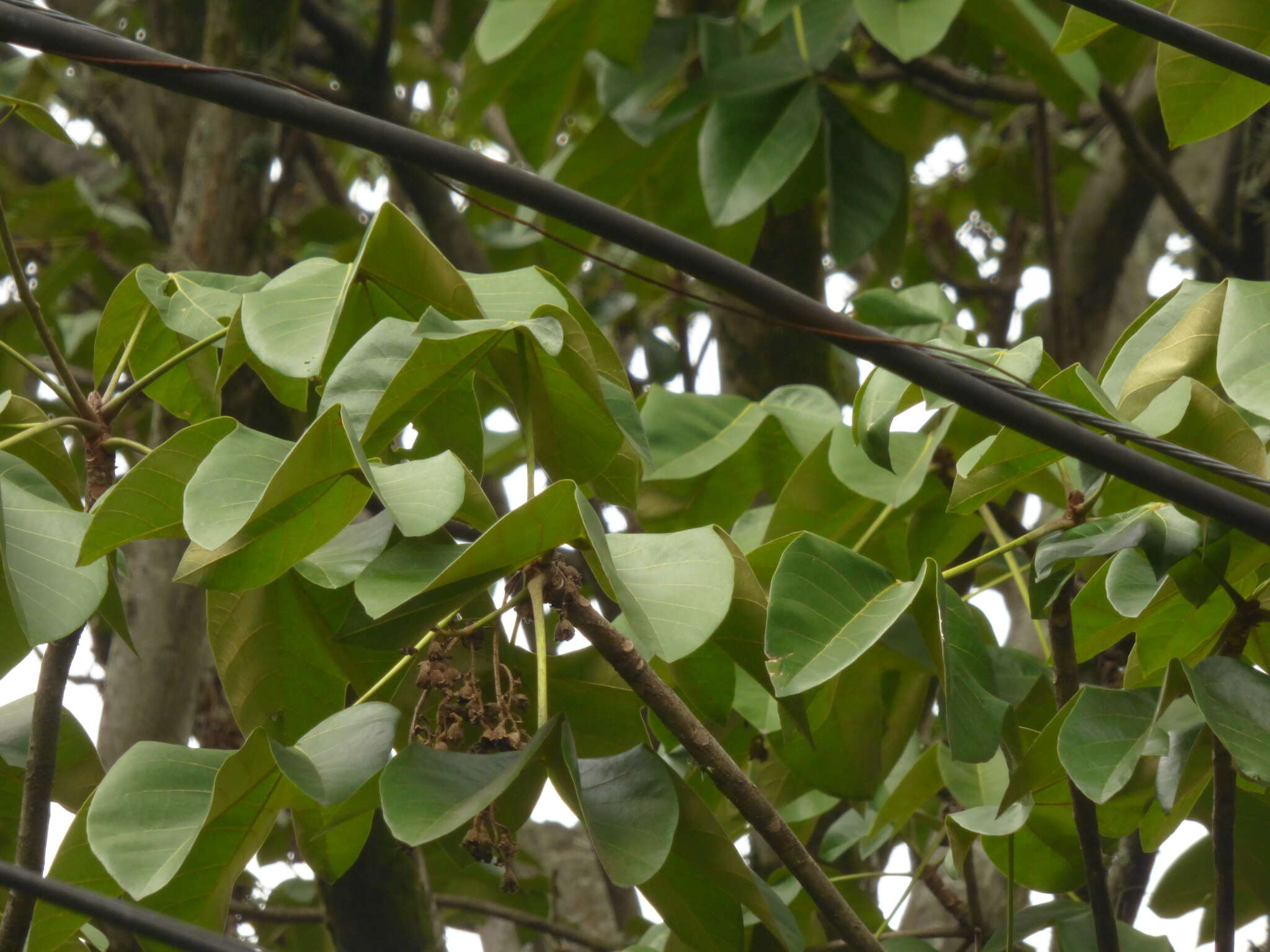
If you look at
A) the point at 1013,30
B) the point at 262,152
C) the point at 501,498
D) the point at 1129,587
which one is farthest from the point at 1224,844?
the point at 262,152

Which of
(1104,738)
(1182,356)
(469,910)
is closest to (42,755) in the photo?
(1104,738)

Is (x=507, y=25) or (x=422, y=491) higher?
(x=507, y=25)

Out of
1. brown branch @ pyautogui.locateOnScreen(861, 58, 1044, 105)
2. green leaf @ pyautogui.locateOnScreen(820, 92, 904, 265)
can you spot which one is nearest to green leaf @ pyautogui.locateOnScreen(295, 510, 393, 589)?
green leaf @ pyautogui.locateOnScreen(820, 92, 904, 265)

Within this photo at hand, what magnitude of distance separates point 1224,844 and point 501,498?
97cm

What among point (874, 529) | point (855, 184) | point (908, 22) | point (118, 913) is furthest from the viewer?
point (855, 184)

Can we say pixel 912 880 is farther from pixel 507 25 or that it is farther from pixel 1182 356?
pixel 507 25

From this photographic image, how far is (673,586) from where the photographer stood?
1.99ft

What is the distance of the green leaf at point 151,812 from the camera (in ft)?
1.92

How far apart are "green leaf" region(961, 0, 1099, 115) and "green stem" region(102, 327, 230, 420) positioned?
111 cm

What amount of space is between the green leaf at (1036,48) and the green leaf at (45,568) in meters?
1.26

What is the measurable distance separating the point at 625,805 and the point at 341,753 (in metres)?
0.15

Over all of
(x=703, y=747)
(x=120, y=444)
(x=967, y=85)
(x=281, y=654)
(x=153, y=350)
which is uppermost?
(x=967, y=85)

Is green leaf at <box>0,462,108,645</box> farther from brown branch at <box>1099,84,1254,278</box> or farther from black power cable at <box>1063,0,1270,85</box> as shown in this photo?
brown branch at <box>1099,84,1254,278</box>

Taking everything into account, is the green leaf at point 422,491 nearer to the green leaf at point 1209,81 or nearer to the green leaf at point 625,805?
the green leaf at point 625,805
